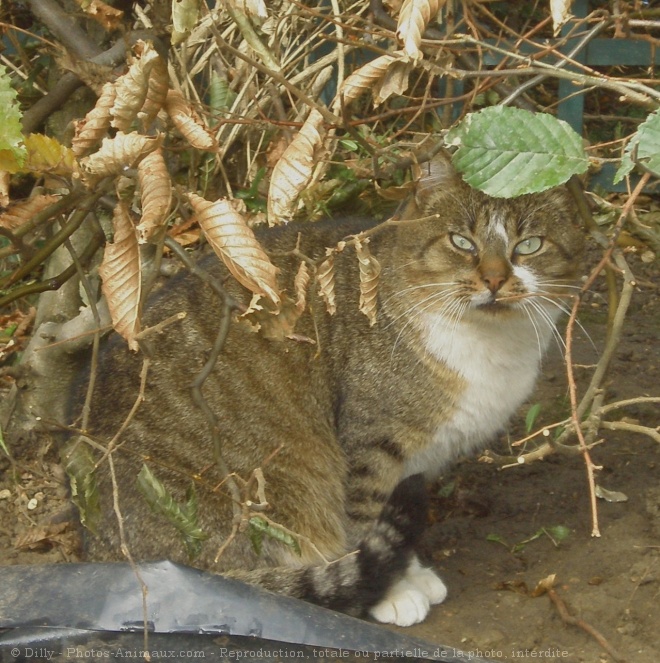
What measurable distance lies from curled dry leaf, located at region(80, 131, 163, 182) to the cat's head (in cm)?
128

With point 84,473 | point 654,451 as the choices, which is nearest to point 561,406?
point 654,451

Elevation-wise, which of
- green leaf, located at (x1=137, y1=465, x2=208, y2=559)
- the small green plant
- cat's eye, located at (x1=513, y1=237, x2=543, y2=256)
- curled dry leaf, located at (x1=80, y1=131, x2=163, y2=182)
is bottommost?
the small green plant

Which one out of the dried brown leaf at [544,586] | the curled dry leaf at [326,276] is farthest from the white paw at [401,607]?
the curled dry leaf at [326,276]

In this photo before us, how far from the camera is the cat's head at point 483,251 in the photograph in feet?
10.00

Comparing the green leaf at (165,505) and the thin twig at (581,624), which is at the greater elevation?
the green leaf at (165,505)

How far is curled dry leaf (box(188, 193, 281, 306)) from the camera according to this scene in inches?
78.9

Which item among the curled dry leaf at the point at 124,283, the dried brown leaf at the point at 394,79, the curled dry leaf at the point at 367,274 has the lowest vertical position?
the curled dry leaf at the point at 367,274

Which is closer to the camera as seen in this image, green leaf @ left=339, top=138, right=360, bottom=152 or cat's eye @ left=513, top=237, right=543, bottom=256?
cat's eye @ left=513, top=237, right=543, bottom=256

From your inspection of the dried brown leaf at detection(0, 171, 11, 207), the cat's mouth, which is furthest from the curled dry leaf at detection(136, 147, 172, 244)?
the cat's mouth

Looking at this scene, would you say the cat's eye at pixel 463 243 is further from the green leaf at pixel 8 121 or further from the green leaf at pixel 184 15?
the green leaf at pixel 8 121

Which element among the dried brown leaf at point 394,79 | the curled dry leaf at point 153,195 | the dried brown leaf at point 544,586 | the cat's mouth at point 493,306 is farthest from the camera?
the cat's mouth at point 493,306

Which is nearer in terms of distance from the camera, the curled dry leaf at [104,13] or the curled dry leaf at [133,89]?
the curled dry leaf at [133,89]

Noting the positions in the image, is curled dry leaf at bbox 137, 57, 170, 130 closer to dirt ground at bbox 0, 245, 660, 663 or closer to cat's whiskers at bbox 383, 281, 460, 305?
cat's whiskers at bbox 383, 281, 460, 305

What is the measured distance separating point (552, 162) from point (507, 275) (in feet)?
2.76
